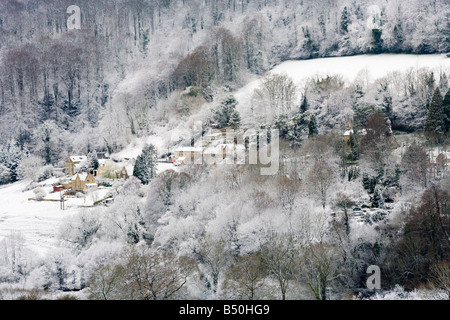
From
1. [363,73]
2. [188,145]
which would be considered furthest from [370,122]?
[188,145]

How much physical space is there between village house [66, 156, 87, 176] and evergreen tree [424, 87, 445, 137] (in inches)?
1147

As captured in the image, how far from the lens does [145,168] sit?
112 feet

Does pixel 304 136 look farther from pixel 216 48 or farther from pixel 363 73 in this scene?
pixel 216 48

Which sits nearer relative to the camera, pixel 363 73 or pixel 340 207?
pixel 340 207

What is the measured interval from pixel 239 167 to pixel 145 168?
27.0 ft

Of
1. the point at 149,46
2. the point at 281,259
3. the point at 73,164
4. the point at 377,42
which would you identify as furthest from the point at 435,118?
the point at 149,46

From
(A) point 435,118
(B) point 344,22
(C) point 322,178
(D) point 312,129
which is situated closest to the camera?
(C) point 322,178

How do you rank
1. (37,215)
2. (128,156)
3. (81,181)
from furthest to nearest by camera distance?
(128,156) < (81,181) < (37,215)

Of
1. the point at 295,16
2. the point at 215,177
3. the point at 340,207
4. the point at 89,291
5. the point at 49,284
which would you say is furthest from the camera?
the point at 295,16

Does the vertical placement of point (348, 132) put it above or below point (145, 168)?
above

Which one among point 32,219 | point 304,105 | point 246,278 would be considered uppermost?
point 304,105

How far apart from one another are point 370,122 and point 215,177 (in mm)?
11901

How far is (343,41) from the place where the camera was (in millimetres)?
53375

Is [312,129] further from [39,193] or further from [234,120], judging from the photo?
[39,193]
